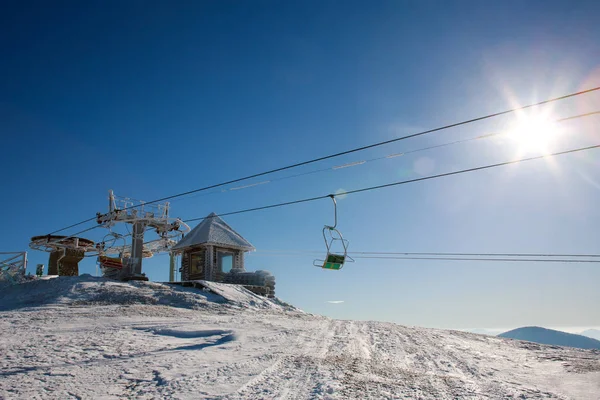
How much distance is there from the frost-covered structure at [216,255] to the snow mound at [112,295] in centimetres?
475

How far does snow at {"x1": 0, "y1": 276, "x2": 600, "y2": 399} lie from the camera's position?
5.60 meters

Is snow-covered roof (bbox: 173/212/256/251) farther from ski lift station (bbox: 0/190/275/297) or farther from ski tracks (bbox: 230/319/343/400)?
ski tracks (bbox: 230/319/343/400)

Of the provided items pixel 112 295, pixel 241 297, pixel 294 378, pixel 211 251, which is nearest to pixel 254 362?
pixel 294 378

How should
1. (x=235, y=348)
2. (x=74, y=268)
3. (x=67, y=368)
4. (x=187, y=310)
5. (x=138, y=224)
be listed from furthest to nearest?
(x=74, y=268) < (x=138, y=224) < (x=187, y=310) < (x=235, y=348) < (x=67, y=368)

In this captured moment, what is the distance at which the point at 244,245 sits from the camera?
28922 mm

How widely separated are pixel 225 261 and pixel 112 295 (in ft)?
39.1

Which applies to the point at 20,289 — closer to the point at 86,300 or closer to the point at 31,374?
the point at 86,300

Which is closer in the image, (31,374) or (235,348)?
(31,374)

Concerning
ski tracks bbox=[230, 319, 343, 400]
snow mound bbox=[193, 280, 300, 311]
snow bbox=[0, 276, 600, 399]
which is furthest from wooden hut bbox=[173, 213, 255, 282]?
ski tracks bbox=[230, 319, 343, 400]

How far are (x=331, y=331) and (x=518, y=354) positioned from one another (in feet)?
16.9

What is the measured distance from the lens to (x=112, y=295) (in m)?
16.8

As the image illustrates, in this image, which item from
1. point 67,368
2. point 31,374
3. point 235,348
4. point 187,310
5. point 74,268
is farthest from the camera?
point 74,268

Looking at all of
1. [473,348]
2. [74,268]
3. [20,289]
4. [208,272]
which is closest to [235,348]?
[473,348]

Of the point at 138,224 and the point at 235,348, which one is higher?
the point at 138,224
